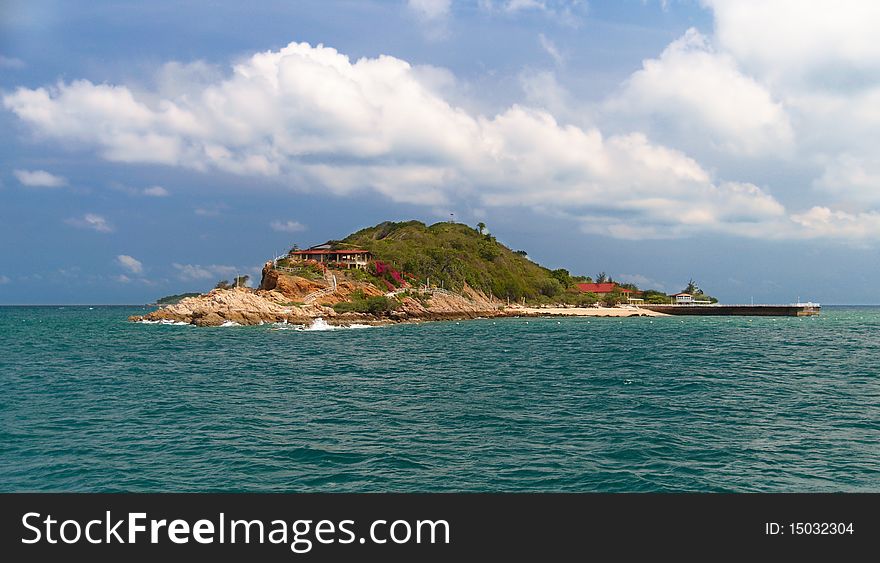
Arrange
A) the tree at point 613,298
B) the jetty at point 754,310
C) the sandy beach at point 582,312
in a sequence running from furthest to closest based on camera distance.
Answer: the tree at point 613,298
the jetty at point 754,310
the sandy beach at point 582,312

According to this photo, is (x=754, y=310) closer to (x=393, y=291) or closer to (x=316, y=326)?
(x=393, y=291)

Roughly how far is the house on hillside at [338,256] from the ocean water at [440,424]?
A: 314ft

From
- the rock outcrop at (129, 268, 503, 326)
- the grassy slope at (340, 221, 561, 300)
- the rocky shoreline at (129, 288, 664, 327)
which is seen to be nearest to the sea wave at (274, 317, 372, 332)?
the rocky shoreline at (129, 288, 664, 327)

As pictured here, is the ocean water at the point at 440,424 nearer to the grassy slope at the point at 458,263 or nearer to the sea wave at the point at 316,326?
the sea wave at the point at 316,326

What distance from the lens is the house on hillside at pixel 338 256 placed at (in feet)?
468

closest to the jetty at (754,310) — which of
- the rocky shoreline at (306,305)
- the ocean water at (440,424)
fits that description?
the rocky shoreline at (306,305)

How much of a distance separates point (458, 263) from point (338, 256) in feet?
115

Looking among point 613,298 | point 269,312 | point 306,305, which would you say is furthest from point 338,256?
point 613,298

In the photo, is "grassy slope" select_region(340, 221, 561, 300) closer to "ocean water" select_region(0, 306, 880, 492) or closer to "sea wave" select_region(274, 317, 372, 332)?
"sea wave" select_region(274, 317, 372, 332)

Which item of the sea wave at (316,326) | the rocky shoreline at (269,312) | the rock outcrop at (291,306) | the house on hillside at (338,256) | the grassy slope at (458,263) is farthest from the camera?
the grassy slope at (458,263)

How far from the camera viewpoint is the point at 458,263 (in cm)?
16325

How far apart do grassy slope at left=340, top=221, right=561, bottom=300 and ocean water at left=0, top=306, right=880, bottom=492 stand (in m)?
107

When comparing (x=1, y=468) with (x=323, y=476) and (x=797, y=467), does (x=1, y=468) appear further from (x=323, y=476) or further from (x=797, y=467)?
(x=797, y=467)

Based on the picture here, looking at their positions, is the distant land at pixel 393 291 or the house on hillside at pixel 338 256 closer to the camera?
the distant land at pixel 393 291
